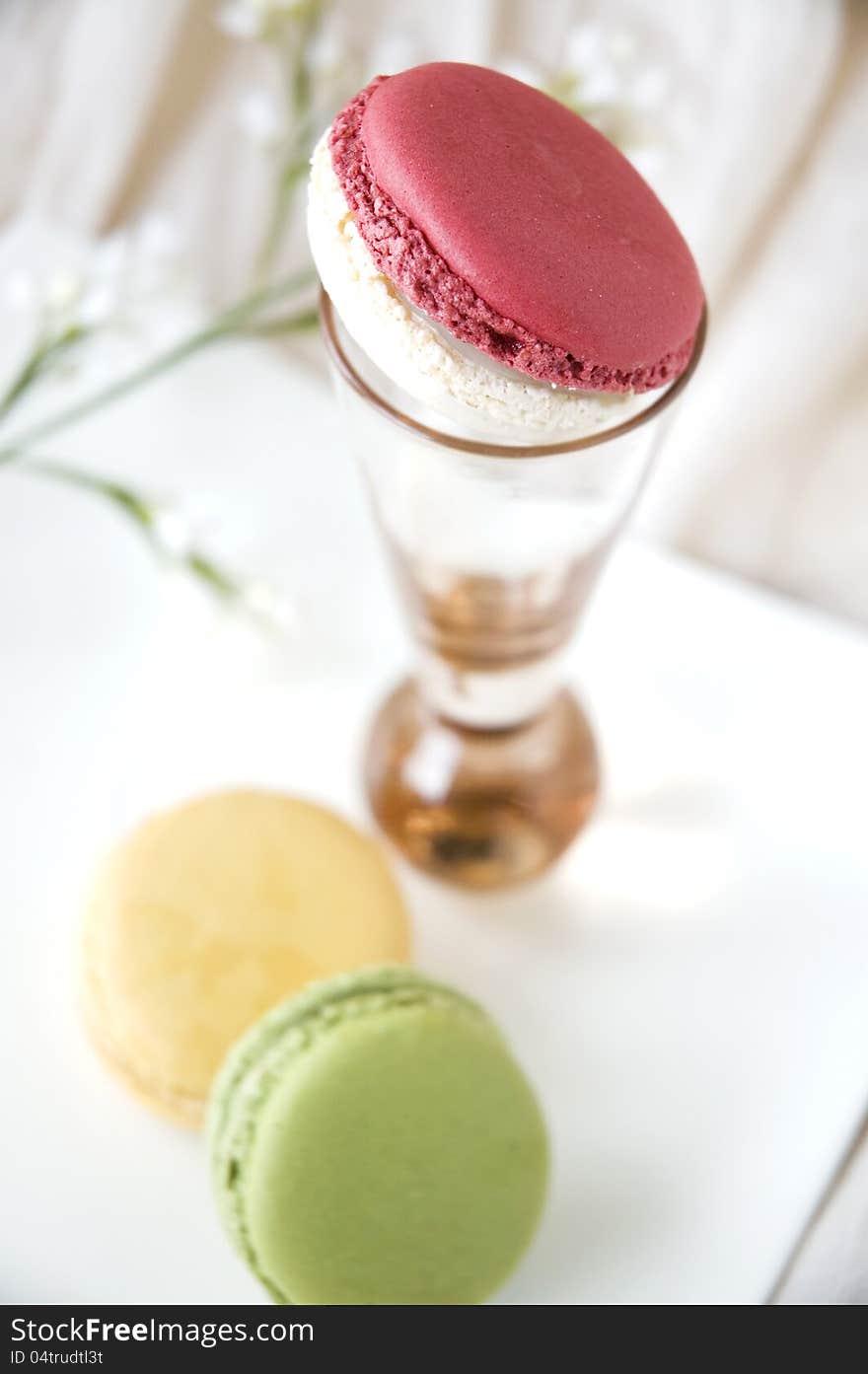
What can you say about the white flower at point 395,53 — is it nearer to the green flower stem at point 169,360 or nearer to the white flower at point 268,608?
the green flower stem at point 169,360

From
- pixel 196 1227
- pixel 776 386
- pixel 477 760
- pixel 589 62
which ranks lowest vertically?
pixel 196 1227

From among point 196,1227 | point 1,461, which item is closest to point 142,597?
point 1,461

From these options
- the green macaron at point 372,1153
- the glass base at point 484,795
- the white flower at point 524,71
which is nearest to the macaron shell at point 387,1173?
the green macaron at point 372,1153

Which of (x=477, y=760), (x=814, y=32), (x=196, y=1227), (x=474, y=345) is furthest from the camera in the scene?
(x=814, y=32)

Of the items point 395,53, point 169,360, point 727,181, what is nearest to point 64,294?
point 169,360

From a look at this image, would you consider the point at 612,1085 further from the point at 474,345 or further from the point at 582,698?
the point at 474,345

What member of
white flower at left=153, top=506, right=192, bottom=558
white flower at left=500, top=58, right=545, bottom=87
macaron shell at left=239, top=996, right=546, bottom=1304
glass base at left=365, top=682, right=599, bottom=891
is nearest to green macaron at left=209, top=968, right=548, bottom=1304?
macaron shell at left=239, top=996, right=546, bottom=1304
